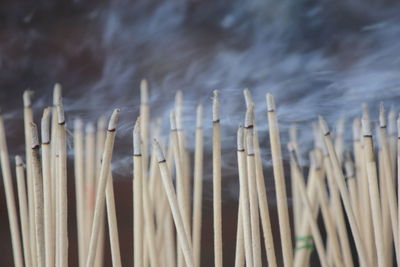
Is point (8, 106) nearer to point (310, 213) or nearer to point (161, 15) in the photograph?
point (161, 15)

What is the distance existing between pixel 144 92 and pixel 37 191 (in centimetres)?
29

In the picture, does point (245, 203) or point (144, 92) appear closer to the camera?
point (245, 203)

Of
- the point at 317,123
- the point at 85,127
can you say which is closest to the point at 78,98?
the point at 85,127

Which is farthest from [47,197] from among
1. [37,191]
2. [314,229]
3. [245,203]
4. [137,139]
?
[314,229]

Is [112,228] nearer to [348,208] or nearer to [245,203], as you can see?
[245,203]

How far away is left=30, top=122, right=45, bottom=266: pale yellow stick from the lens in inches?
23.1

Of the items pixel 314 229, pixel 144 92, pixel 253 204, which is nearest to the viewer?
pixel 253 204

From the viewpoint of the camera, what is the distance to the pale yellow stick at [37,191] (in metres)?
0.59

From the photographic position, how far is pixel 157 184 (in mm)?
778

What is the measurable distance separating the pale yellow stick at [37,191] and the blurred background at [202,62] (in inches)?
11.3

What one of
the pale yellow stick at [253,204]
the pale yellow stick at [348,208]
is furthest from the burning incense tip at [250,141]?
the pale yellow stick at [348,208]

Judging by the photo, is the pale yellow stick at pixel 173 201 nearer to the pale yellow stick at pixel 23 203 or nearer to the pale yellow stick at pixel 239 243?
the pale yellow stick at pixel 239 243

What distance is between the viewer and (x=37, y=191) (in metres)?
0.59

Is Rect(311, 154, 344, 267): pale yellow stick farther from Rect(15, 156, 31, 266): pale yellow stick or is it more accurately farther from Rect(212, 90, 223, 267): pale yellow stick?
Rect(15, 156, 31, 266): pale yellow stick
